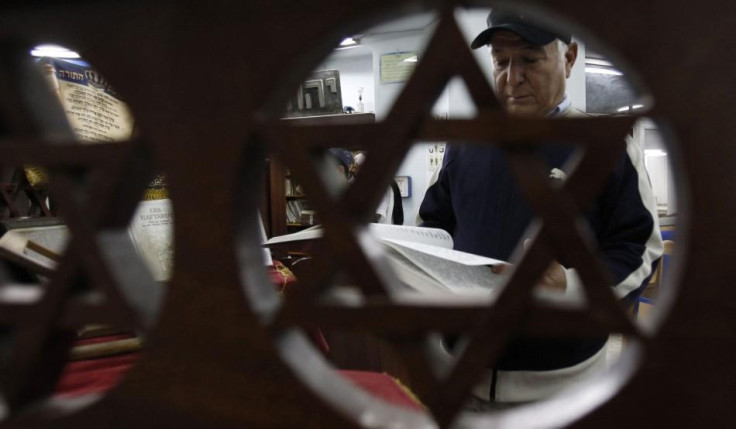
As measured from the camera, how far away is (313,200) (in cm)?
26

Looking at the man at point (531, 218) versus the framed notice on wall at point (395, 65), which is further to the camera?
the framed notice on wall at point (395, 65)

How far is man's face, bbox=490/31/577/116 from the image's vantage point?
851 millimetres

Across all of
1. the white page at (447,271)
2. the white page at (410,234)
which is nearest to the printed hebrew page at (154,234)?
the white page at (410,234)

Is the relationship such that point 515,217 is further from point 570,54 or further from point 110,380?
point 110,380

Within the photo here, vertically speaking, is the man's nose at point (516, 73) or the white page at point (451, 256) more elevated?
the man's nose at point (516, 73)

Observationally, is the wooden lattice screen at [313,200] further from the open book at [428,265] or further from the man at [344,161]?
the man at [344,161]

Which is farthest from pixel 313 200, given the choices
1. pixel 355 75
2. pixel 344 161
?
pixel 355 75

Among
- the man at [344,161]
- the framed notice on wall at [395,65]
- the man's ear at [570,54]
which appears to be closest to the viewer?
the man's ear at [570,54]

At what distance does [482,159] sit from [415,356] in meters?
0.79

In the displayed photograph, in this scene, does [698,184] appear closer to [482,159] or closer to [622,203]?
[622,203]

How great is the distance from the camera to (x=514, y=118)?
229 mm

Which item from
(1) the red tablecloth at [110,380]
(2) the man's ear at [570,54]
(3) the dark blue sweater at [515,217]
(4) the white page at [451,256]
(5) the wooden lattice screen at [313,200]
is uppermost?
(2) the man's ear at [570,54]

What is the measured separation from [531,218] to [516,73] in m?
0.25

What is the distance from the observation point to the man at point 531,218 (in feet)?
2.68
